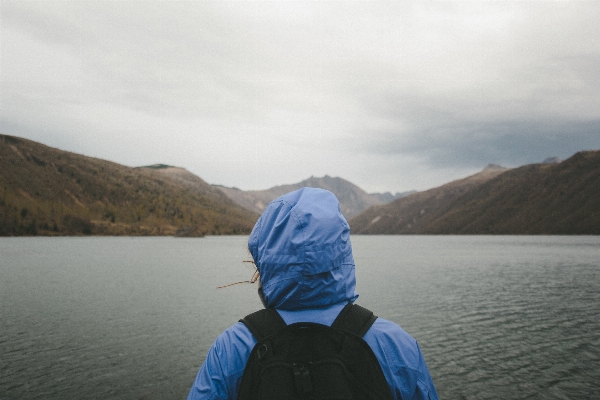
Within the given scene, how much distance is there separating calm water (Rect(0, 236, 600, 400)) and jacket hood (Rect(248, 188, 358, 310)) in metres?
1.31

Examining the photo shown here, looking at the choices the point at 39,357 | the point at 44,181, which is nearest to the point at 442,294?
the point at 39,357

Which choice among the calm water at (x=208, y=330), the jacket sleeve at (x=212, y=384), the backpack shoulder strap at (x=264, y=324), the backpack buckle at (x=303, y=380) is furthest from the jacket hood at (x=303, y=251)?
the calm water at (x=208, y=330)

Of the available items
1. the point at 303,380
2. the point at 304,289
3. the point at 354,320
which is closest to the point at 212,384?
the point at 303,380

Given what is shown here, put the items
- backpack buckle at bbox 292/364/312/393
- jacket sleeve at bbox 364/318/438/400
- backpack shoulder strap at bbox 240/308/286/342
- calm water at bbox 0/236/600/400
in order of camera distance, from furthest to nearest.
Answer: calm water at bbox 0/236/600/400, jacket sleeve at bbox 364/318/438/400, backpack shoulder strap at bbox 240/308/286/342, backpack buckle at bbox 292/364/312/393

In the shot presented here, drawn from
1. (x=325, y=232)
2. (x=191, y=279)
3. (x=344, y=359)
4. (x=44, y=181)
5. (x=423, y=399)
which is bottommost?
(x=191, y=279)

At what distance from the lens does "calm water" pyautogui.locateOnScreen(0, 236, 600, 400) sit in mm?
13719

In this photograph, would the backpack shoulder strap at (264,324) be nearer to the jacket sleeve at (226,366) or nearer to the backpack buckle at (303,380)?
the jacket sleeve at (226,366)

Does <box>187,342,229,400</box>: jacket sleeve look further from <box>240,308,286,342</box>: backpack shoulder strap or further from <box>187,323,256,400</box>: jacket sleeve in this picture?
<box>240,308,286,342</box>: backpack shoulder strap

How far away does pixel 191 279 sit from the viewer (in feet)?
136

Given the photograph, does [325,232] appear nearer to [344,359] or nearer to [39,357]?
[344,359]

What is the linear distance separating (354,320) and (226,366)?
94 centimetres

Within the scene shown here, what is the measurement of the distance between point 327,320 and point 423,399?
0.98 m

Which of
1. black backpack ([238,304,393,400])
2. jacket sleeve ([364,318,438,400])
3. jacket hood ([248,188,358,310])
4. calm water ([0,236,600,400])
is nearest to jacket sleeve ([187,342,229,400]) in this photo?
black backpack ([238,304,393,400])

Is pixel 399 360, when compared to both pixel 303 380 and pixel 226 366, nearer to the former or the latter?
pixel 303 380
